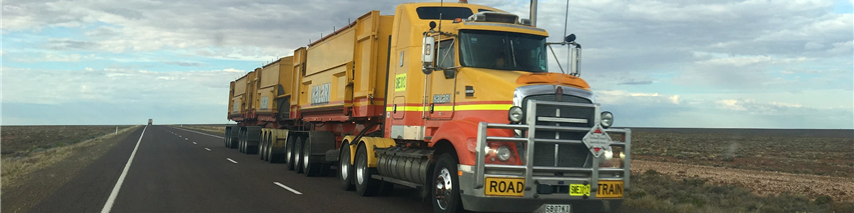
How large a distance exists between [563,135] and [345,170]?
6327 millimetres

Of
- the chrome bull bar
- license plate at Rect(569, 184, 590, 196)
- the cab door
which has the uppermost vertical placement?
the cab door

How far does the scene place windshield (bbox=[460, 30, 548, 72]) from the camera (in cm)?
944

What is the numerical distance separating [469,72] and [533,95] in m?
1.30

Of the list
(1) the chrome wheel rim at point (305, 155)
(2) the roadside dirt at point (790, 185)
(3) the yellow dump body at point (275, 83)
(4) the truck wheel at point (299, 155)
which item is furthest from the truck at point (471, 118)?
(3) the yellow dump body at point (275, 83)

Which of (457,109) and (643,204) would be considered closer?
(457,109)

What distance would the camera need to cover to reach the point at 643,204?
1133 centimetres

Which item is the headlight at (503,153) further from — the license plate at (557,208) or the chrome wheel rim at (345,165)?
the chrome wheel rim at (345,165)

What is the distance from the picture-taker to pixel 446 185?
8.79 meters

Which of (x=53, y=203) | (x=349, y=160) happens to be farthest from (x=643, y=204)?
(x=53, y=203)

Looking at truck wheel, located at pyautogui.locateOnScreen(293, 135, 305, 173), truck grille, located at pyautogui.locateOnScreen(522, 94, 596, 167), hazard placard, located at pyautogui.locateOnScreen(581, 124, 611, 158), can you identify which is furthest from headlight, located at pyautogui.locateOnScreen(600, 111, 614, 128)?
truck wheel, located at pyautogui.locateOnScreen(293, 135, 305, 173)

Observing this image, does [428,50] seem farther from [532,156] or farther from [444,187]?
[532,156]

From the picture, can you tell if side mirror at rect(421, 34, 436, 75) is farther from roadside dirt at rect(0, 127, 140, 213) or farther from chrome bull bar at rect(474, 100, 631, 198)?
roadside dirt at rect(0, 127, 140, 213)

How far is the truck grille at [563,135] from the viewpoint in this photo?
26.6 ft

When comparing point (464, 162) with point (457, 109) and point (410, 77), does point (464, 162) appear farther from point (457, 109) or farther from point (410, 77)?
point (410, 77)
